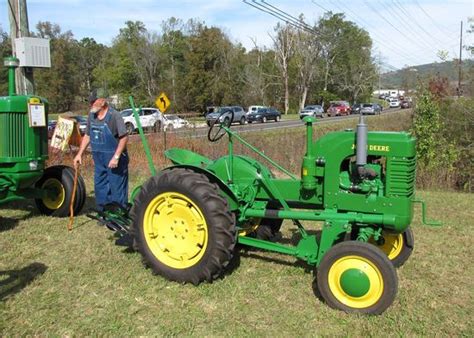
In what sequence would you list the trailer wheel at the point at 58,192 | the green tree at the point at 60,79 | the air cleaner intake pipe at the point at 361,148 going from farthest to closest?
the green tree at the point at 60,79 → the trailer wheel at the point at 58,192 → the air cleaner intake pipe at the point at 361,148

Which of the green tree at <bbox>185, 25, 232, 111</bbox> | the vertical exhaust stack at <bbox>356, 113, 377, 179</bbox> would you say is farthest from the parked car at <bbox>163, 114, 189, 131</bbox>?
the green tree at <bbox>185, 25, 232, 111</bbox>

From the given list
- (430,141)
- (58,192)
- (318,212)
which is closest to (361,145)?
(318,212)

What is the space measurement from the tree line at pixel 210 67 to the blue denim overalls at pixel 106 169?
43.2 metres

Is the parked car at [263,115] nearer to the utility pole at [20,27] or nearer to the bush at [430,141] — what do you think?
the bush at [430,141]

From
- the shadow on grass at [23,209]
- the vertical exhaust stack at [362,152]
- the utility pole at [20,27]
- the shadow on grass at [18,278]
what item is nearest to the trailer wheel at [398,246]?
the vertical exhaust stack at [362,152]

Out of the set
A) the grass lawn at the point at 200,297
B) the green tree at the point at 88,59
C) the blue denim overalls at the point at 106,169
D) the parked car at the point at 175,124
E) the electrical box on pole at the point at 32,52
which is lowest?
the grass lawn at the point at 200,297

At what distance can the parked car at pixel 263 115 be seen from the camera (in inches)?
1576

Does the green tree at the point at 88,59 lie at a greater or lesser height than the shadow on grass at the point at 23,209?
greater

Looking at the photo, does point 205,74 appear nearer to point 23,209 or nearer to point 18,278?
point 23,209

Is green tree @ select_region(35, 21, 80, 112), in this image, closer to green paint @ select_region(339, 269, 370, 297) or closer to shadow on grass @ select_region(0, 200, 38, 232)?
shadow on grass @ select_region(0, 200, 38, 232)

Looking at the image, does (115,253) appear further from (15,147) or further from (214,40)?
(214,40)

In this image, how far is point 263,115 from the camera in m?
40.8

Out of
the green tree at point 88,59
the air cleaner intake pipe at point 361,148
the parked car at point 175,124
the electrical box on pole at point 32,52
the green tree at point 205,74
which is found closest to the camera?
the air cleaner intake pipe at point 361,148

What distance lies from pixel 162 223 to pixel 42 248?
70.8 inches
